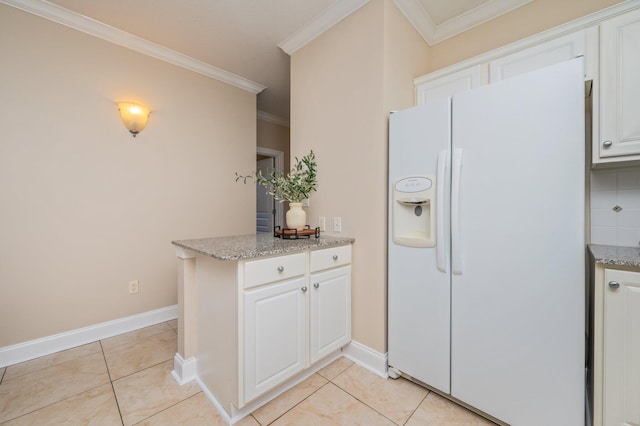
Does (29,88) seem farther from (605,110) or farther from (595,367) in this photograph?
(595,367)

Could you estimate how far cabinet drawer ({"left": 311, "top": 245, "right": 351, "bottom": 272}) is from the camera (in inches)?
65.3

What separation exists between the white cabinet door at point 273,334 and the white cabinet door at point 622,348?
4.59 feet

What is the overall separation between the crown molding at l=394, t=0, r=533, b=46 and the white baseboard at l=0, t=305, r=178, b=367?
3436 millimetres

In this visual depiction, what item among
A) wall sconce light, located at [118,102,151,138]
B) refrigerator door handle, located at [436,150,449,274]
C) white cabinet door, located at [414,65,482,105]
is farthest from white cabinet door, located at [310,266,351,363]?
wall sconce light, located at [118,102,151,138]

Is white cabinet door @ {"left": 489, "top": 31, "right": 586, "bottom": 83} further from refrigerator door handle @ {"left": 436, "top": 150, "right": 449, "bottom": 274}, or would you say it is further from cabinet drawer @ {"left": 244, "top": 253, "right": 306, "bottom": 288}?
cabinet drawer @ {"left": 244, "top": 253, "right": 306, "bottom": 288}

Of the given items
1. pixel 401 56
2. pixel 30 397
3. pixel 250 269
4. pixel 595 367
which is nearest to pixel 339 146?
pixel 401 56

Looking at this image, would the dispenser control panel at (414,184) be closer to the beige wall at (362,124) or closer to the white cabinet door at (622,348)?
the beige wall at (362,124)

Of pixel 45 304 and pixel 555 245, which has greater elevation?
pixel 555 245

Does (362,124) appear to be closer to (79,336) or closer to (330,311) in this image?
(330,311)

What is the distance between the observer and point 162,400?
1.50 meters

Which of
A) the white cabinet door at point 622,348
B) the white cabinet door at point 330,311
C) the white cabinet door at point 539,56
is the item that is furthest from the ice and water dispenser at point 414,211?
the white cabinet door at point 539,56

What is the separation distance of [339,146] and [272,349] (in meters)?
1.48

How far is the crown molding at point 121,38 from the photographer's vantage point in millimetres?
1938

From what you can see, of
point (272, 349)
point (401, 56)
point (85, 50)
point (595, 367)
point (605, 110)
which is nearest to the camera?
point (595, 367)
